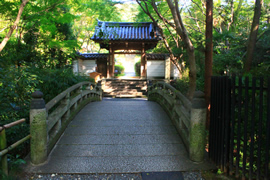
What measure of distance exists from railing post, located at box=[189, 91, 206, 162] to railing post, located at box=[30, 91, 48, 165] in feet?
8.32

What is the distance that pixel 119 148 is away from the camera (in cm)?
383

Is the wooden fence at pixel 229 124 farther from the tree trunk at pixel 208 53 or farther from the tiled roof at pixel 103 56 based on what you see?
the tiled roof at pixel 103 56

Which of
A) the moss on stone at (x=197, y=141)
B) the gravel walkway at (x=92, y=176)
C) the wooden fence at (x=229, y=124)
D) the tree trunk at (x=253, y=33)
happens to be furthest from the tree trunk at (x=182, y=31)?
the gravel walkway at (x=92, y=176)

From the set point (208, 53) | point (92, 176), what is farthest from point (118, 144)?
point (208, 53)

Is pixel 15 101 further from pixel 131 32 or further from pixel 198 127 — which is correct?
pixel 131 32

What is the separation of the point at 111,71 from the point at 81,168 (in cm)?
1287

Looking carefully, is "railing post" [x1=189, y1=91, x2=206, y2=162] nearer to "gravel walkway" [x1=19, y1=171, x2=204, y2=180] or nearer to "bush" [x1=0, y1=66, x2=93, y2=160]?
"gravel walkway" [x1=19, y1=171, x2=204, y2=180]

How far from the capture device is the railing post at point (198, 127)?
3246 mm

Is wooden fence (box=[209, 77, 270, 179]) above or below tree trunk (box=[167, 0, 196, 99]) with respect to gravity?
below

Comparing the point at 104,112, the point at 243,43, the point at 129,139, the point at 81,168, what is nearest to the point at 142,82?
the point at 243,43

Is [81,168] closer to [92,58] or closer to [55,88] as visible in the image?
[55,88]

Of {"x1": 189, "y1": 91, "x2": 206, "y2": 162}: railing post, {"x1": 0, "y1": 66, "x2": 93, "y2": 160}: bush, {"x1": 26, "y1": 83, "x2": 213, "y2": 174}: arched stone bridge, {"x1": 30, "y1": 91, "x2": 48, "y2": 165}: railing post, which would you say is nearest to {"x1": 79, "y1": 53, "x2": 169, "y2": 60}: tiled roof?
{"x1": 26, "y1": 83, "x2": 213, "y2": 174}: arched stone bridge

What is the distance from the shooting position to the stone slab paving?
3223 millimetres

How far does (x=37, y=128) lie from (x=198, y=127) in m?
2.69
